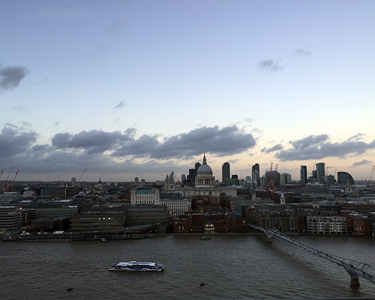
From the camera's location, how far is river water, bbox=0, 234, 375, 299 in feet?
84.5

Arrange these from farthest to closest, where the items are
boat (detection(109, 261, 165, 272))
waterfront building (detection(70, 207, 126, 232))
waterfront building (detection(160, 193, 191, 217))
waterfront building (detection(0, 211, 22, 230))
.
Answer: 1. waterfront building (detection(160, 193, 191, 217))
2. waterfront building (detection(0, 211, 22, 230))
3. waterfront building (detection(70, 207, 126, 232))
4. boat (detection(109, 261, 165, 272))

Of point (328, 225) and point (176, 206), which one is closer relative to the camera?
point (328, 225)

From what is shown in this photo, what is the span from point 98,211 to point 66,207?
14.7 m

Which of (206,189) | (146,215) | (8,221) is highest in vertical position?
(206,189)

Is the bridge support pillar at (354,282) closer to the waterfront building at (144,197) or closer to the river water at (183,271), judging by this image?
the river water at (183,271)

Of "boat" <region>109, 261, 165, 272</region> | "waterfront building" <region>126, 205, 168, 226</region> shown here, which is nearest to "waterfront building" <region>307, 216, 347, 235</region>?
"waterfront building" <region>126, 205, 168, 226</region>

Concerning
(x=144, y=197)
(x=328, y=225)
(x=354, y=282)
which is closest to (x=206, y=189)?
(x=144, y=197)

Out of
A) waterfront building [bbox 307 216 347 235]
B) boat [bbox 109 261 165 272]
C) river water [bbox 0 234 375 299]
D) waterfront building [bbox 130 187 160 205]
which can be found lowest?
river water [bbox 0 234 375 299]

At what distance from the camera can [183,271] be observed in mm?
31734

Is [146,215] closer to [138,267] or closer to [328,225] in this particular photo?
[138,267]

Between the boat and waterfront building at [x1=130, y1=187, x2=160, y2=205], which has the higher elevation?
waterfront building at [x1=130, y1=187, x2=160, y2=205]

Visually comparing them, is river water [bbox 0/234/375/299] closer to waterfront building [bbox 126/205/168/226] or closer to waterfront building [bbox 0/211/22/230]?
waterfront building [bbox 0/211/22/230]

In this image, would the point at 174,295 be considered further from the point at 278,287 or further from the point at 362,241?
the point at 362,241

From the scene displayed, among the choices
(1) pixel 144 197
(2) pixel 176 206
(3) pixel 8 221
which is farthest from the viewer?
(1) pixel 144 197
